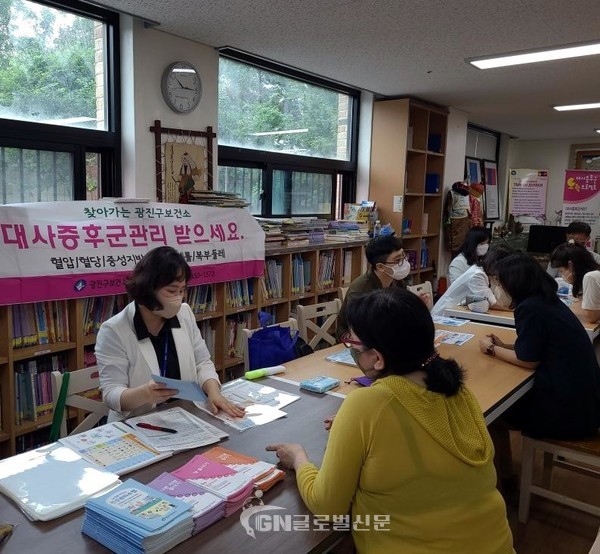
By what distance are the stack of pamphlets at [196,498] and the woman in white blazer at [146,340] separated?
0.50m

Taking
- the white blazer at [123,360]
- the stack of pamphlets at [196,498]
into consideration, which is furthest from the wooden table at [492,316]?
the stack of pamphlets at [196,498]

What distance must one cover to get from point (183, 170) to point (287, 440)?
95.9 inches

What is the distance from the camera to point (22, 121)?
287 cm

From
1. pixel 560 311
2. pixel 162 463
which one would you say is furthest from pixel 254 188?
pixel 162 463

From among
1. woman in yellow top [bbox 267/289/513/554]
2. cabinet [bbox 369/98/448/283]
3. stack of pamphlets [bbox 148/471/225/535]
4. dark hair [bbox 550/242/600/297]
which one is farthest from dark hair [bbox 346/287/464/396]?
cabinet [bbox 369/98/448/283]

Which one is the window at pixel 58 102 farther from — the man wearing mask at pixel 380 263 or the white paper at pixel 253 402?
the white paper at pixel 253 402

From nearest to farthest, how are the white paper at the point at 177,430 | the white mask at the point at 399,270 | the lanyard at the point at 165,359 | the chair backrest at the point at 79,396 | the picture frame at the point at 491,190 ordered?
the white paper at the point at 177,430, the chair backrest at the point at 79,396, the lanyard at the point at 165,359, the white mask at the point at 399,270, the picture frame at the point at 491,190

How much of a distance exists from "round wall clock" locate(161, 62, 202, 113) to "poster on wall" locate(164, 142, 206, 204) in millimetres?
265

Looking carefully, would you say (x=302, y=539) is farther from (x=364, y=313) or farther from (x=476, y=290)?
(x=476, y=290)

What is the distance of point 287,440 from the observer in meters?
1.66

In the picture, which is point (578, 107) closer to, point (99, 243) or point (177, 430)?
point (99, 243)

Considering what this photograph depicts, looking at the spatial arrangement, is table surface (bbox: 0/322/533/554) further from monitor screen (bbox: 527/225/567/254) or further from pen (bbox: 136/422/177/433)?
monitor screen (bbox: 527/225/567/254)

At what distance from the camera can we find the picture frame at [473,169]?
755cm

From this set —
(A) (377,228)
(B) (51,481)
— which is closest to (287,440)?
(B) (51,481)
